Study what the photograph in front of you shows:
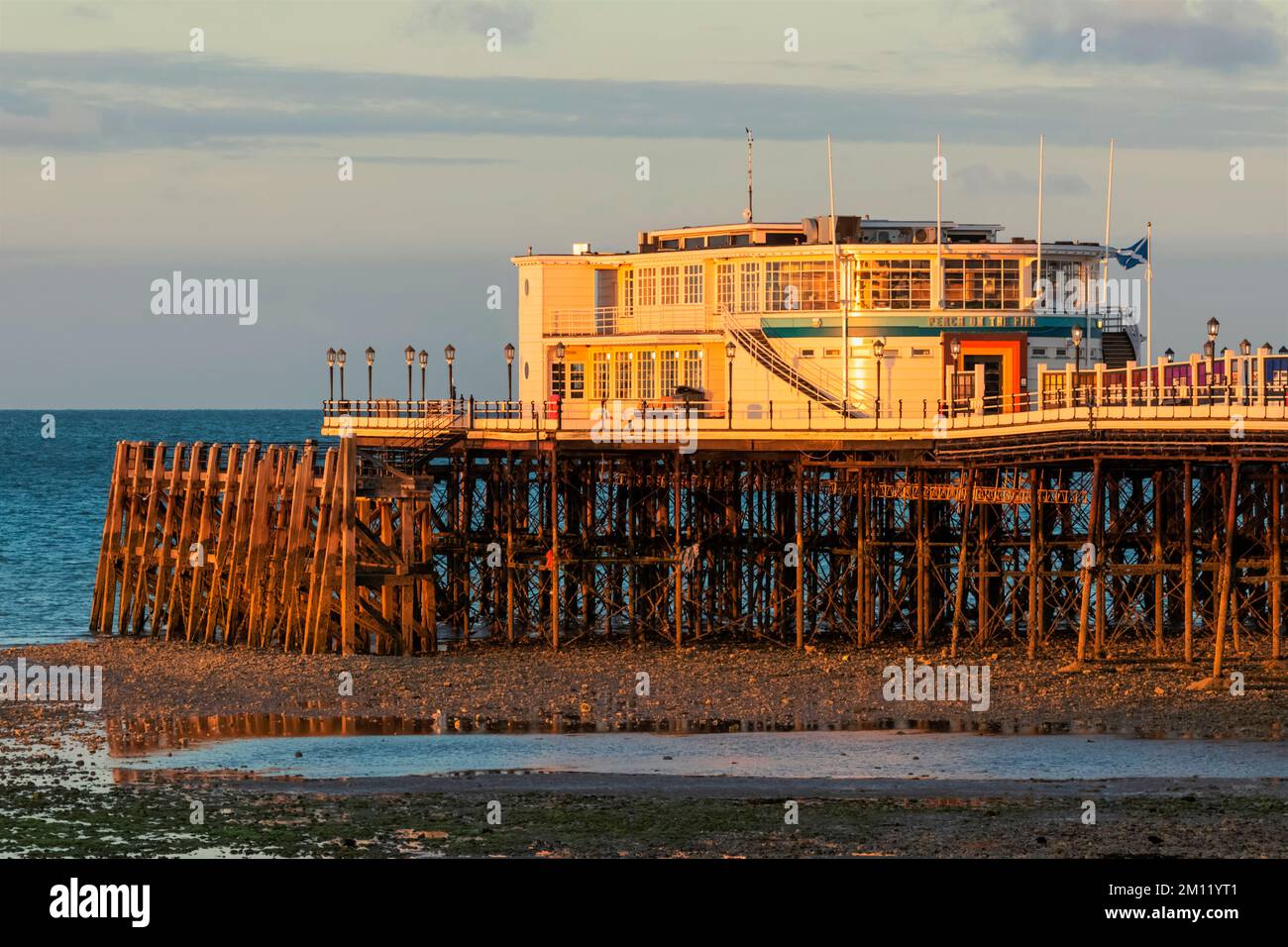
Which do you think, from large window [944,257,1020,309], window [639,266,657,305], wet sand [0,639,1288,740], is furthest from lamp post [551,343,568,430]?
large window [944,257,1020,309]

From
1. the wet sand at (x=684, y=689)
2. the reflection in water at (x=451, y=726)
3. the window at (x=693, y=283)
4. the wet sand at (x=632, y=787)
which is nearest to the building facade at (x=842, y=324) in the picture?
the window at (x=693, y=283)

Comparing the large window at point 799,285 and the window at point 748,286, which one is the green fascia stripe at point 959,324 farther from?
the window at point 748,286

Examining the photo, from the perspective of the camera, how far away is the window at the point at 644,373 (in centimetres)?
6681

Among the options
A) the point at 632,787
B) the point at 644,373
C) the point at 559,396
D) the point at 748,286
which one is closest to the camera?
the point at 632,787

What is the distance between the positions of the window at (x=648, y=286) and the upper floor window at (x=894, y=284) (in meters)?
7.46

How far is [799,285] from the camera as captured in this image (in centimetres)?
6488

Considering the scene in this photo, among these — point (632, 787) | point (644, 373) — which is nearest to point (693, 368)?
point (644, 373)

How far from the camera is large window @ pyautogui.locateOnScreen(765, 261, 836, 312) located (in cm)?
6456

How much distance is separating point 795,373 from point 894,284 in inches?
160

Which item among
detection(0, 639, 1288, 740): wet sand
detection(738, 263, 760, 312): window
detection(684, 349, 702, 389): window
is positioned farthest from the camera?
detection(684, 349, 702, 389): window

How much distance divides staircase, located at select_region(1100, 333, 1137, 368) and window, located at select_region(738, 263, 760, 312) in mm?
10132

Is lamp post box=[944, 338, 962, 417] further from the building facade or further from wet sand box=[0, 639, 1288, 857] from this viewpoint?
wet sand box=[0, 639, 1288, 857]

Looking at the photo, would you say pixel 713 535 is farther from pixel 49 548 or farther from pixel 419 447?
pixel 49 548
